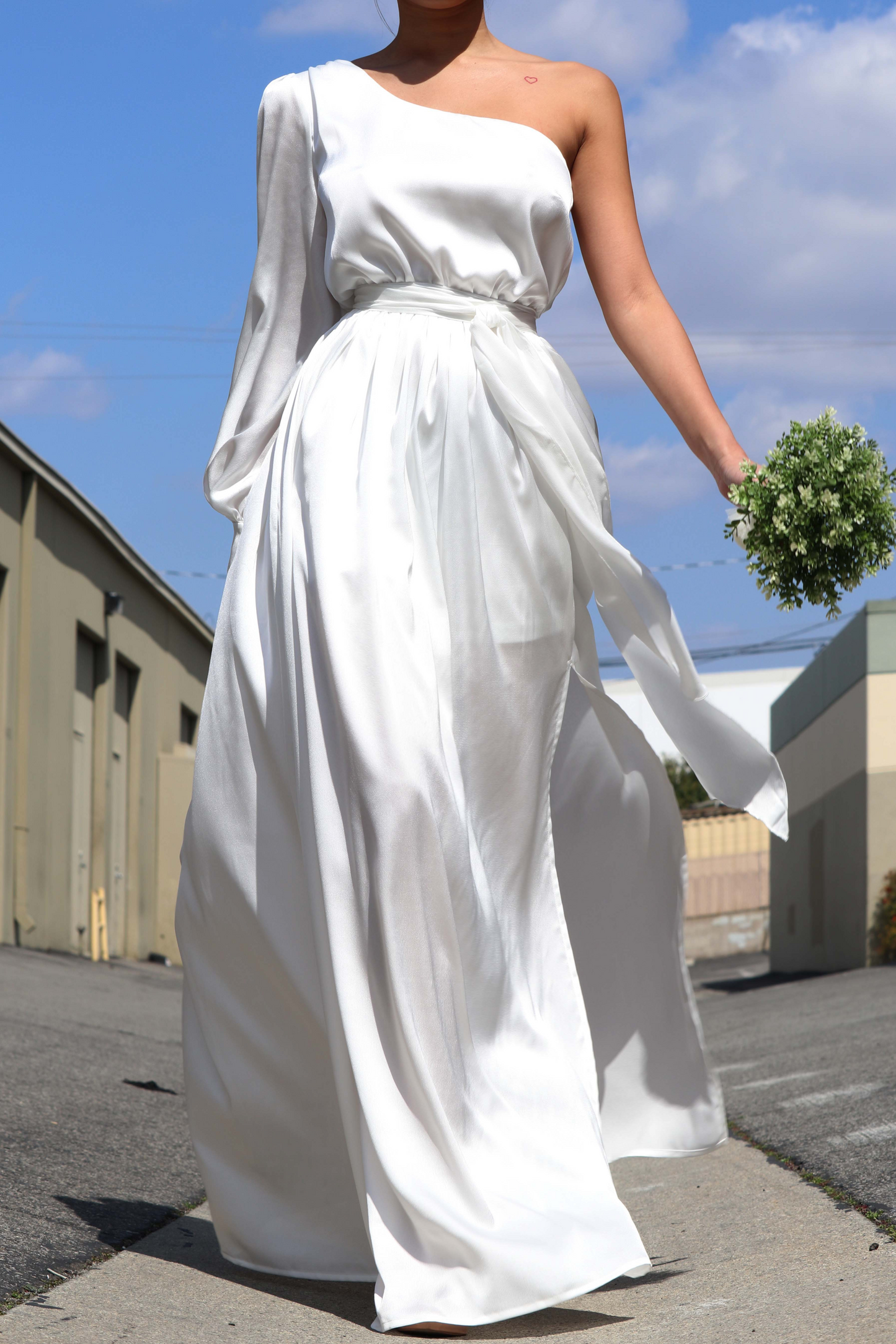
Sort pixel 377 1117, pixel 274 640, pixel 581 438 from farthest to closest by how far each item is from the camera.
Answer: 1. pixel 581 438
2. pixel 274 640
3. pixel 377 1117

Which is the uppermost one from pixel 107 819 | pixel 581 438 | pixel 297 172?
pixel 297 172

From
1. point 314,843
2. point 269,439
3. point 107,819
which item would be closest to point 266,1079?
point 314,843

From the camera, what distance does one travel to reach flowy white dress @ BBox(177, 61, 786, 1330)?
2.26 metres

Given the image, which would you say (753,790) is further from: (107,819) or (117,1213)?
(107,819)

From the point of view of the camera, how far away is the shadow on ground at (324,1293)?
7.07 feet

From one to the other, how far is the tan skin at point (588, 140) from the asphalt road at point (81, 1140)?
1797mm

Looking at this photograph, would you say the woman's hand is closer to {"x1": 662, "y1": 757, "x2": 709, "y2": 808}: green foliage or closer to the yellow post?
the yellow post

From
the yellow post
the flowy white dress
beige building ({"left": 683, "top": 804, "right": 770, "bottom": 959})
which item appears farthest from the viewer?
beige building ({"left": 683, "top": 804, "right": 770, "bottom": 959})

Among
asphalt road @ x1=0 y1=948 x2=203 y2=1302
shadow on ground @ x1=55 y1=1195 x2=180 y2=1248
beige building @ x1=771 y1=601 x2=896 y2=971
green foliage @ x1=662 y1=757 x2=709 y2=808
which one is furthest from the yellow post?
green foliage @ x1=662 y1=757 x2=709 y2=808

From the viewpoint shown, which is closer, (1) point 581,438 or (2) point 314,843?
(2) point 314,843

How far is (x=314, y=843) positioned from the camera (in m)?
2.35

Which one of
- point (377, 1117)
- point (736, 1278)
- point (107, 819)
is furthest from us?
point (107, 819)

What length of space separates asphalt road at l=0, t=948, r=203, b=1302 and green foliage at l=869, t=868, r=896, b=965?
1218 centimetres

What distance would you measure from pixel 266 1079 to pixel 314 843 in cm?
43
